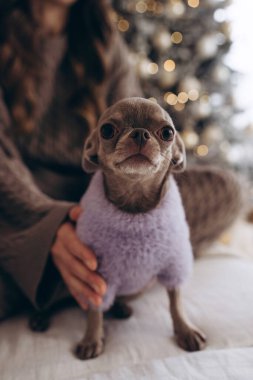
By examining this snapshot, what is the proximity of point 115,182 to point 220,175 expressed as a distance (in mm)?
505

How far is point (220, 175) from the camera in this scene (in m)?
1.06

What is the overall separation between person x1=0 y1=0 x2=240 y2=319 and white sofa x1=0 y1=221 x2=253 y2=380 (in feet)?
0.29

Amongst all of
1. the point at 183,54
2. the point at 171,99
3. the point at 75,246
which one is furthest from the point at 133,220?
the point at 183,54

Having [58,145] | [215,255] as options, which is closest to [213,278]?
[215,255]

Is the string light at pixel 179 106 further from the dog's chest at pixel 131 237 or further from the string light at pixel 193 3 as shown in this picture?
the dog's chest at pixel 131 237

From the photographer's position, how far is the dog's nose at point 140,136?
53 centimetres

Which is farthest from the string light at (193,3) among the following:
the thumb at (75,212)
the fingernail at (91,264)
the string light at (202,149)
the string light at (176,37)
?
the fingernail at (91,264)

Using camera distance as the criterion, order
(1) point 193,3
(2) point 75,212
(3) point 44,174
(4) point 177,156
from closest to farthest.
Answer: (4) point 177,156 < (2) point 75,212 < (3) point 44,174 < (1) point 193,3

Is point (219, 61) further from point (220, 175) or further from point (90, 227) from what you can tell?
point (90, 227)

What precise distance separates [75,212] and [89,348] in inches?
10.6

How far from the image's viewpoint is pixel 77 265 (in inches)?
28.3

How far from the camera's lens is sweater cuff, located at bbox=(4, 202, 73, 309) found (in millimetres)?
781

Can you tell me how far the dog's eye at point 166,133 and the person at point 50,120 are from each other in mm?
327

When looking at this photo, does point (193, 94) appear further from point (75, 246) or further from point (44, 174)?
point (75, 246)
